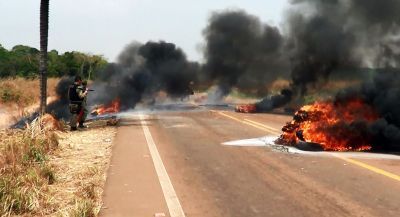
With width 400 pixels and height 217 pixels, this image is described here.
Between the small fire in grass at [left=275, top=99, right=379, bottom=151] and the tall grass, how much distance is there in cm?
552

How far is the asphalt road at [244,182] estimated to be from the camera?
17.5 feet

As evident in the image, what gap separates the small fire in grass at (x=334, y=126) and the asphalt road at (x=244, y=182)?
850 millimetres

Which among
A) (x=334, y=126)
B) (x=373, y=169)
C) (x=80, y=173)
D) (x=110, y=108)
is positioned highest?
(x=334, y=126)

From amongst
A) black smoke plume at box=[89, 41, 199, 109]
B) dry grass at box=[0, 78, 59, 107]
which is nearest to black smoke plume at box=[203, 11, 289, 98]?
black smoke plume at box=[89, 41, 199, 109]

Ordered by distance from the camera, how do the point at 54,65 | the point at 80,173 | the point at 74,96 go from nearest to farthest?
the point at 80,173 < the point at 74,96 < the point at 54,65

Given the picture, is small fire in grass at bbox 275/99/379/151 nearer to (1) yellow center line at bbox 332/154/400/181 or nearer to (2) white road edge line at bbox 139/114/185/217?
(1) yellow center line at bbox 332/154/400/181

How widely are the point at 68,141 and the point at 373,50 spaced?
13142 mm

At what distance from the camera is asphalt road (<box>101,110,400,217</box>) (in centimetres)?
533

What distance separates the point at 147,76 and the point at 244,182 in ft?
70.0

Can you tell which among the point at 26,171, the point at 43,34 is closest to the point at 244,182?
the point at 26,171

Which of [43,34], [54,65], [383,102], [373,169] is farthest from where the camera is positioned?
[54,65]

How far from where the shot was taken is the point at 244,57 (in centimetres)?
3281

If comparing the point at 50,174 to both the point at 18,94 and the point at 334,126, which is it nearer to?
the point at 334,126

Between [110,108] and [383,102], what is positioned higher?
[383,102]
